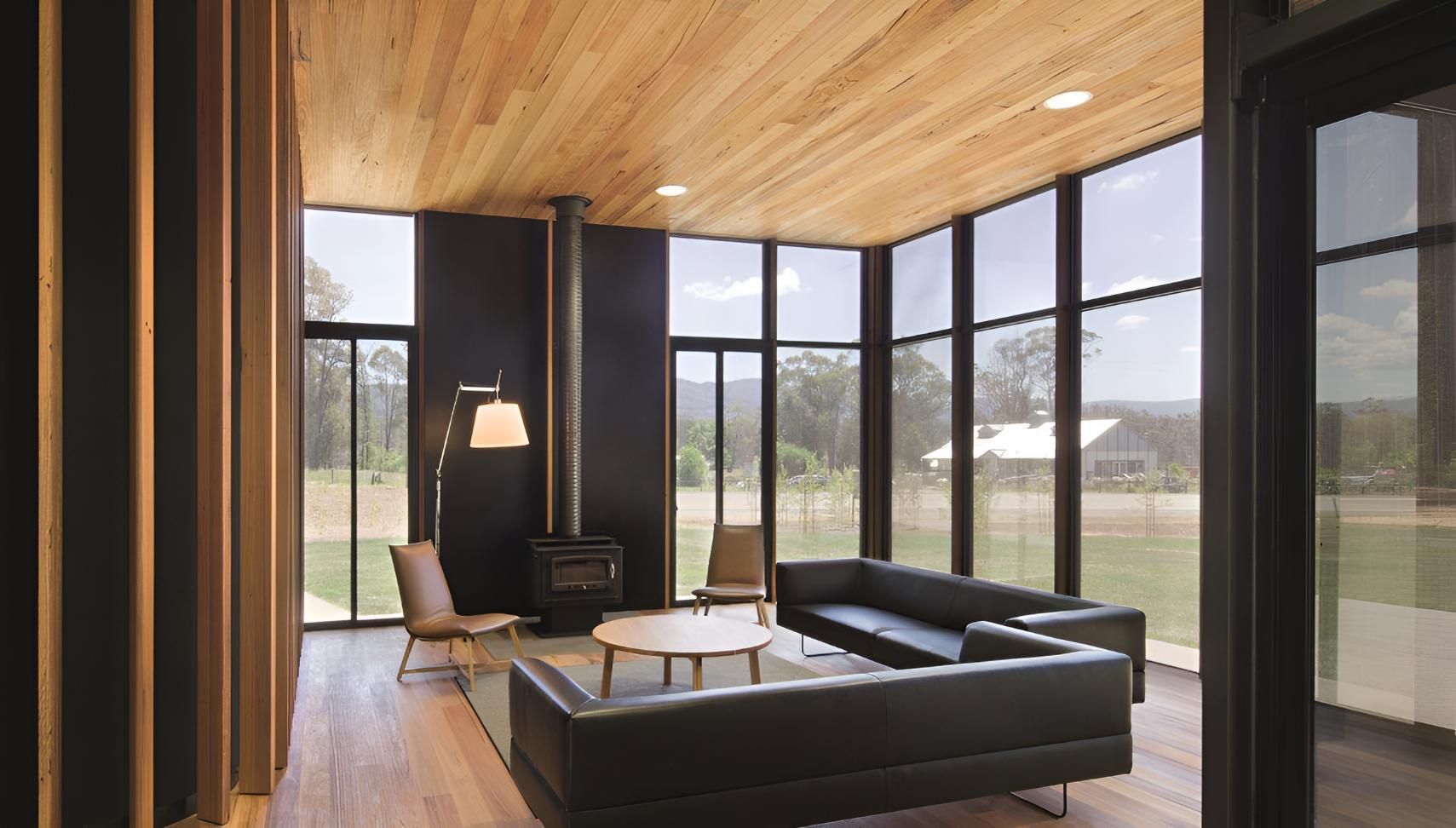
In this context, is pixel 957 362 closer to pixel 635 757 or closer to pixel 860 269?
pixel 860 269

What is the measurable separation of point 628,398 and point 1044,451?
329cm

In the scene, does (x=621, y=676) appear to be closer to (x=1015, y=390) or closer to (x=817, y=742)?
(x=817, y=742)

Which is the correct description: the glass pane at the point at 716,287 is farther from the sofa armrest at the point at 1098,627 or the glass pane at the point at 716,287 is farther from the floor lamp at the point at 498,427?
→ the sofa armrest at the point at 1098,627

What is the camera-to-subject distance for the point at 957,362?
7.57 metres

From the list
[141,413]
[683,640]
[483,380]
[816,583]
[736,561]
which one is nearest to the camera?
[141,413]

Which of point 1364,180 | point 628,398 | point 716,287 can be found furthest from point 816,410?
point 1364,180

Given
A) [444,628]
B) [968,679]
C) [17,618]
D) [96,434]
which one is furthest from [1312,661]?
[444,628]

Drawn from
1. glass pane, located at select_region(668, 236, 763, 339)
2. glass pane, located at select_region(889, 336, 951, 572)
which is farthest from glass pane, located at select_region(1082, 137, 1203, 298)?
glass pane, located at select_region(668, 236, 763, 339)

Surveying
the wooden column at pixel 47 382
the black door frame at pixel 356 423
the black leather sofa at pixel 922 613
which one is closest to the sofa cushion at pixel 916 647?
the black leather sofa at pixel 922 613

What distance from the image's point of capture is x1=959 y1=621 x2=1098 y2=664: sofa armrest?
365cm

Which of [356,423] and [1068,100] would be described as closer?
[1068,100]

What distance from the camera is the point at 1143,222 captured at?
5875 millimetres

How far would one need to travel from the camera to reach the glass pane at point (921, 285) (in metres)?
7.89

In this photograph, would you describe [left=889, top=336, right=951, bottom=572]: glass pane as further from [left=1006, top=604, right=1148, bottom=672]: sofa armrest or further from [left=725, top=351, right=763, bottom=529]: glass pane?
[left=1006, top=604, right=1148, bottom=672]: sofa armrest
